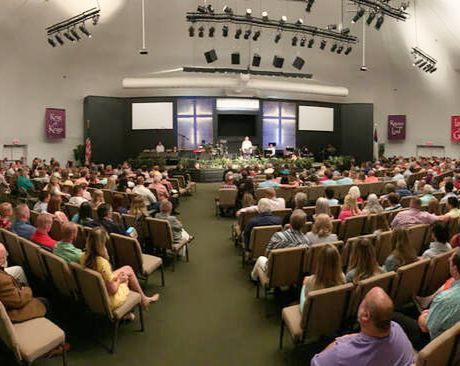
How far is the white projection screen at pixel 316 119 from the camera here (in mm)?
21250

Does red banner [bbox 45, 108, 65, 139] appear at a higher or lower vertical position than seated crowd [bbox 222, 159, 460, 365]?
higher

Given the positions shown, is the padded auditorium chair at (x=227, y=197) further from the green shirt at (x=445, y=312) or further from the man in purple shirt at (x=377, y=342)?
the man in purple shirt at (x=377, y=342)

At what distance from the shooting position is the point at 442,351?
2098 mm

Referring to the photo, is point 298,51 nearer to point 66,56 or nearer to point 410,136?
point 410,136

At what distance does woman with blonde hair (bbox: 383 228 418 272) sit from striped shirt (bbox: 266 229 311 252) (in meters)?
0.89

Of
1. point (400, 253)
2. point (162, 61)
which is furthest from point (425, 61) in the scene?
point (400, 253)

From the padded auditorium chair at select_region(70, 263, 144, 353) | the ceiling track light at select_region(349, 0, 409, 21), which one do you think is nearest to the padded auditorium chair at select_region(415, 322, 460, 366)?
the padded auditorium chair at select_region(70, 263, 144, 353)

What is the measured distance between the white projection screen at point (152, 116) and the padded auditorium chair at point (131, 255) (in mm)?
15217

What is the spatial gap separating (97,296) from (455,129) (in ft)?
73.1

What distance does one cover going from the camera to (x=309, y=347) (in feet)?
11.6

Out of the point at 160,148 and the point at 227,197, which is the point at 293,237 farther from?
the point at 160,148

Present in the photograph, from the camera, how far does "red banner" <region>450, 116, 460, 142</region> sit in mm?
21406

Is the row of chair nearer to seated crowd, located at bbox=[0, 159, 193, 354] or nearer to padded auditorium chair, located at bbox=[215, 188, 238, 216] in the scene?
seated crowd, located at bbox=[0, 159, 193, 354]

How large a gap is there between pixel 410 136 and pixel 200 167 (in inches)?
506
